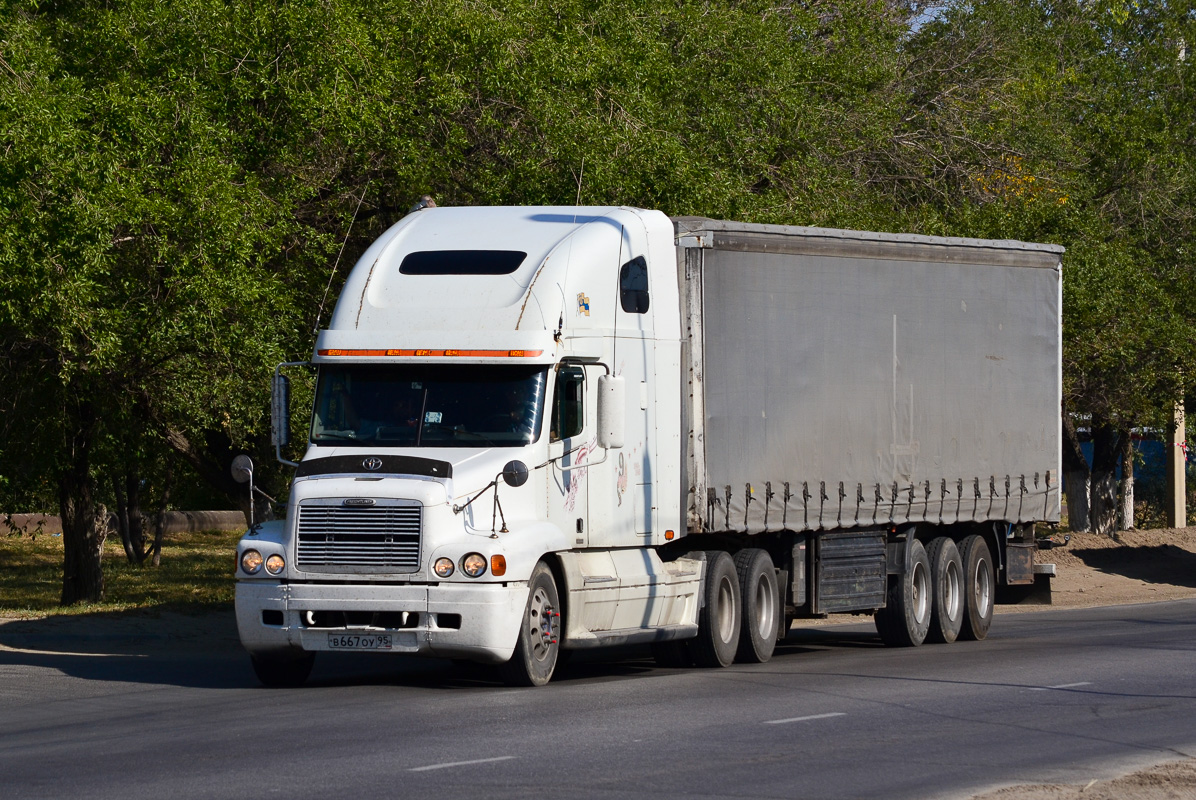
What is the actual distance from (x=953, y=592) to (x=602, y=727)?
937 centimetres

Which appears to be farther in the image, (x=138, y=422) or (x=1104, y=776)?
(x=138, y=422)

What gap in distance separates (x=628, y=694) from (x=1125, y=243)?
2406 cm

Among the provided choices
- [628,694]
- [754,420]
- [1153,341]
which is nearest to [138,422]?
[754,420]

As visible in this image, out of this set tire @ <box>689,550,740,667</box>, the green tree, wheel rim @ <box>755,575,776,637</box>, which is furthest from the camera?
the green tree

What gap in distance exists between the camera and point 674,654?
1628cm

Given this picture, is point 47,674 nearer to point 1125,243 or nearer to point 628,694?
point 628,694

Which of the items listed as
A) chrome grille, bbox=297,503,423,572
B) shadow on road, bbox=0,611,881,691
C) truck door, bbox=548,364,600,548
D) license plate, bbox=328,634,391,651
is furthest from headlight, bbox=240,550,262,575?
truck door, bbox=548,364,600,548

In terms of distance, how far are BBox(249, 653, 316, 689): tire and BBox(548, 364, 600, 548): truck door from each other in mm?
2418

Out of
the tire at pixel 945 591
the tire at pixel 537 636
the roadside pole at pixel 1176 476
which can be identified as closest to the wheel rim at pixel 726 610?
the tire at pixel 537 636

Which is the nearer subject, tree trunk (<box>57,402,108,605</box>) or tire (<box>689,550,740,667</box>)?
tire (<box>689,550,740,667</box>)

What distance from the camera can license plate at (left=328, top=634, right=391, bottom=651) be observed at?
1314cm

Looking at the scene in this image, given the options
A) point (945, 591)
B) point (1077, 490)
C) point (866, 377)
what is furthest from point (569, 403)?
point (1077, 490)

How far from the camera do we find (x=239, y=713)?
40.3 ft

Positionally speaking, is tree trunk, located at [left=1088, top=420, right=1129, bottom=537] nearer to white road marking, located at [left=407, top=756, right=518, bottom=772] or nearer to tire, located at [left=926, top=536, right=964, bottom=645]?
tire, located at [left=926, top=536, right=964, bottom=645]
